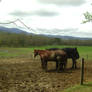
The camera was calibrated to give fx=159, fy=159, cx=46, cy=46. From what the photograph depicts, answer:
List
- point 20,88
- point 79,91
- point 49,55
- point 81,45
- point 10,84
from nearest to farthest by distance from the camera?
point 79,91 → point 20,88 → point 10,84 → point 49,55 → point 81,45

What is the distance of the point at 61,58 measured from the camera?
1550cm

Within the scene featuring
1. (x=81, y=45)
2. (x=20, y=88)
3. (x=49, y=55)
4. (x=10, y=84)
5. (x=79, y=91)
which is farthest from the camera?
(x=81, y=45)

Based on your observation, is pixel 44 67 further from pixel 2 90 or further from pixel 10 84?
pixel 2 90

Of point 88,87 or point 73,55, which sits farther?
point 73,55

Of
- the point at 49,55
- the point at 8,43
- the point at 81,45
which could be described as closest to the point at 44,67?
the point at 49,55

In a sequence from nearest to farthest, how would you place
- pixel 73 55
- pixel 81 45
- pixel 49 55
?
pixel 49 55, pixel 73 55, pixel 81 45

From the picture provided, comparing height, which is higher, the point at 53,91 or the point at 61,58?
the point at 61,58

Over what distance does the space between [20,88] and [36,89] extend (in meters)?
0.92

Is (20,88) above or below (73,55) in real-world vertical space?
below

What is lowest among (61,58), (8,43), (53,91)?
(53,91)

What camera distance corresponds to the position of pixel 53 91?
8797 millimetres

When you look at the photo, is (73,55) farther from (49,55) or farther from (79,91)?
(79,91)

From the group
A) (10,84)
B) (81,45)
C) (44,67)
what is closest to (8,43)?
(44,67)

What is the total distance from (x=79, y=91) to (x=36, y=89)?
2.37 m
